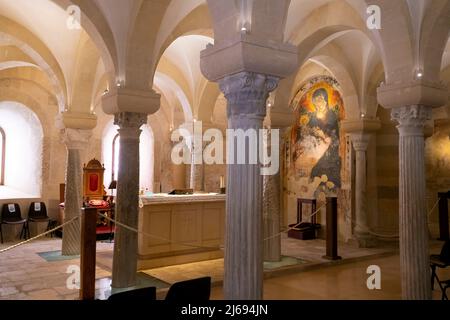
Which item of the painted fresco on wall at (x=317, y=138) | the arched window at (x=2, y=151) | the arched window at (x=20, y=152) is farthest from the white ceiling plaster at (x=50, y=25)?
the painted fresco on wall at (x=317, y=138)

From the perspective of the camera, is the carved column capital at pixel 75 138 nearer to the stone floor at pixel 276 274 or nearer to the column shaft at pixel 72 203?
the column shaft at pixel 72 203

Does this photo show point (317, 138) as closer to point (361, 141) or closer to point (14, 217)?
point (361, 141)

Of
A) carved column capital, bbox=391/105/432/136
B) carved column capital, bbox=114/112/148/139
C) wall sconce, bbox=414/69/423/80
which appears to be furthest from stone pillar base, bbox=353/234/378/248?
carved column capital, bbox=114/112/148/139

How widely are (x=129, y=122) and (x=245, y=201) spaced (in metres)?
3.19

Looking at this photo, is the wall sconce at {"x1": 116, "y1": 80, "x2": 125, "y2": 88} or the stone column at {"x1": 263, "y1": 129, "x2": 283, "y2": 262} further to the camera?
the stone column at {"x1": 263, "y1": 129, "x2": 283, "y2": 262}

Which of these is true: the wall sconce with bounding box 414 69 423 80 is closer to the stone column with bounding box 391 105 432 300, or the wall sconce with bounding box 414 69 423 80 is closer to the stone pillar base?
the stone column with bounding box 391 105 432 300

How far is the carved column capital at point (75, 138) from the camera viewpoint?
327 inches

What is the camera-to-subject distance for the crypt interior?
347cm

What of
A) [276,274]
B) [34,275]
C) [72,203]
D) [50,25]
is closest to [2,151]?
[72,203]

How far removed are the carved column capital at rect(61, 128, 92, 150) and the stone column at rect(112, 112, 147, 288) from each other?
2.82 meters

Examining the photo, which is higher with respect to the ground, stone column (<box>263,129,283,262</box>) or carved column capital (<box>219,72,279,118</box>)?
carved column capital (<box>219,72,279,118</box>)

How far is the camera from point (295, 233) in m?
10.7

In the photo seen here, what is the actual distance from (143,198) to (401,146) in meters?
4.33

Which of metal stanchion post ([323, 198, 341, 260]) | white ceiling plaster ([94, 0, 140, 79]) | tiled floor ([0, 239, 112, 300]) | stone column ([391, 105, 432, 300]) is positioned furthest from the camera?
metal stanchion post ([323, 198, 341, 260])
